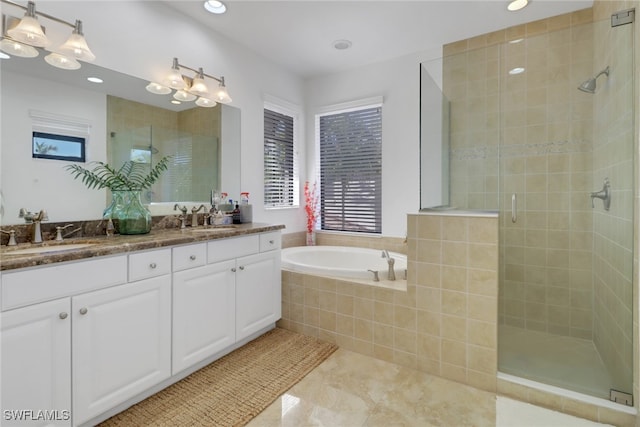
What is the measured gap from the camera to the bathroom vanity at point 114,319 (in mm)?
1248

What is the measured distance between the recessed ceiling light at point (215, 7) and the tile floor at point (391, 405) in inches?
106

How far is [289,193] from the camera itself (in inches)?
144

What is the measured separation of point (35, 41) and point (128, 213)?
1.02 meters

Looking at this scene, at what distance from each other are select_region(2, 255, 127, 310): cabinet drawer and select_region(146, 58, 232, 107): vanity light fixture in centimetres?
141

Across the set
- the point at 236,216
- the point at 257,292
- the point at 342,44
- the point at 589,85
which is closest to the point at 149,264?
the point at 257,292

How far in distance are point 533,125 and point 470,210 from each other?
37.4 inches

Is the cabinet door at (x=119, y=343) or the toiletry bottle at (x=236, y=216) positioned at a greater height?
the toiletry bottle at (x=236, y=216)

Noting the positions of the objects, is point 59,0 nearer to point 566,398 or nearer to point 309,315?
point 309,315

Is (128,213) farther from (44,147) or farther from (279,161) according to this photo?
(279,161)

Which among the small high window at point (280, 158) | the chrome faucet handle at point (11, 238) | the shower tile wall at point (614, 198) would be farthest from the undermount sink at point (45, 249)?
the shower tile wall at point (614, 198)

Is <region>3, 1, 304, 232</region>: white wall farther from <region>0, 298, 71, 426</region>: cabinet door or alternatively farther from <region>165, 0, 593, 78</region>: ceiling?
<region>0, 298, 71, 426</region>: cabinet door

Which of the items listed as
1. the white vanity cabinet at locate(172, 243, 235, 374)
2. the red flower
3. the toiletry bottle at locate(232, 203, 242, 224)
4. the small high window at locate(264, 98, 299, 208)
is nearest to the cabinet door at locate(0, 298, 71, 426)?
the white vanity cabinet at locate(172, 243, 235, 374)

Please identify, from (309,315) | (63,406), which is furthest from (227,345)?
(63,406)

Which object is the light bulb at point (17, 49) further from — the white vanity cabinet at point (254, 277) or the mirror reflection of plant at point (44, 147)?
the white vanity cabinet at point (254, 277)
